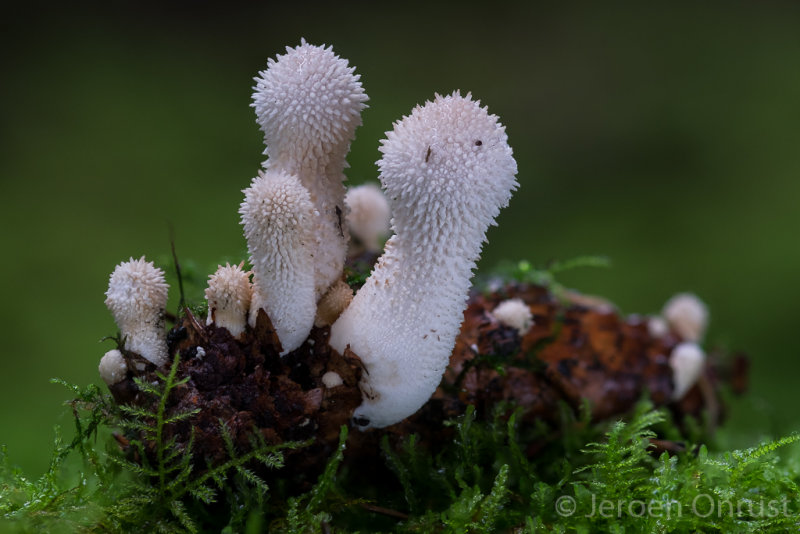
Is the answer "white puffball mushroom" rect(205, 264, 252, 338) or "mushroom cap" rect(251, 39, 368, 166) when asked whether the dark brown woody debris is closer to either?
"white puffball mushroom" rect(205, 264, 252, 338)

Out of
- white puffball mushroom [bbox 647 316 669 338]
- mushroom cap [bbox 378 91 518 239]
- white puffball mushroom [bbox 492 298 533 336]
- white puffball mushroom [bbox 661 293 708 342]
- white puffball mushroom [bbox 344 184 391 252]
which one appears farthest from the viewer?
white puffball mushroom [bbox 661 293 708 342]

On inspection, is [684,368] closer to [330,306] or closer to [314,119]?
[330,306]

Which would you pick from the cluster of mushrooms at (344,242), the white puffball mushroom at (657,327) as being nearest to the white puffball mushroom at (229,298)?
the cluster of mushrooms at (344,242)

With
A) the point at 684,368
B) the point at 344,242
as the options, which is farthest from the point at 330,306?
the point at 684,368

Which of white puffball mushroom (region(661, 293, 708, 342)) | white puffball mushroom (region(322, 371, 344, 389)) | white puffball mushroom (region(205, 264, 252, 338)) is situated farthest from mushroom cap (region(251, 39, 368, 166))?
white puffball mushroom (region(661, 293, 708, 342))

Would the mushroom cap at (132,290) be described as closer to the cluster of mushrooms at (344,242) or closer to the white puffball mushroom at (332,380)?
the cluster of mushrooms at (344,242)
